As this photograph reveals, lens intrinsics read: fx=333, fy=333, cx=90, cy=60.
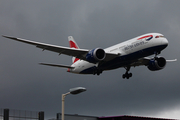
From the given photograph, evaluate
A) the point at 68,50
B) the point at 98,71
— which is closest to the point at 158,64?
the point at 98,71

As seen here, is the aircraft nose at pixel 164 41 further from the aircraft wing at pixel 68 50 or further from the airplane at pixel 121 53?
the aircraft wing at pixel 68 50

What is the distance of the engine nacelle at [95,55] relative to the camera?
45594mm

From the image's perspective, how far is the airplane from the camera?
44.3 meters

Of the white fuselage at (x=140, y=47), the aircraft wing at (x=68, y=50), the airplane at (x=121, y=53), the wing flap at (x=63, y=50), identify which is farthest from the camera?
the aircraft wing at (x=68, y=50)

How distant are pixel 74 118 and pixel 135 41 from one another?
43.6ft

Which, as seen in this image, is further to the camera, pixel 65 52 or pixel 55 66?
pixel 55 66

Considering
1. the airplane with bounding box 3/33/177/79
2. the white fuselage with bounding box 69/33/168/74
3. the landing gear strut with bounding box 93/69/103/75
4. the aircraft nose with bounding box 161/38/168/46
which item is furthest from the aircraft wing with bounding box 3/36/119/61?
the aircraft nose with bounding box 161/38/168/46

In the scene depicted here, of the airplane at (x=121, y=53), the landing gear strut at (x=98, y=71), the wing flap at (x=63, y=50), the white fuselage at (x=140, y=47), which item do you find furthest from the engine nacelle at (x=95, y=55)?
the landing gear strut at (x=98, y=71)

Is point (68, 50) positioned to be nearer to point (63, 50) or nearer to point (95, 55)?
point (63, 50)

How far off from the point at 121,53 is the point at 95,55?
12.9 ft

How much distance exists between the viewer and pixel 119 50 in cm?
4753

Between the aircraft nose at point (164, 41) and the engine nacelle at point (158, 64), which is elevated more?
the aircraft nose at point (164, 41)

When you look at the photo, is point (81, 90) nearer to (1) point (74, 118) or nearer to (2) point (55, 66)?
(1) point (74, 118)

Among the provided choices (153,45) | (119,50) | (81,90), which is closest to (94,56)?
(119,50)
